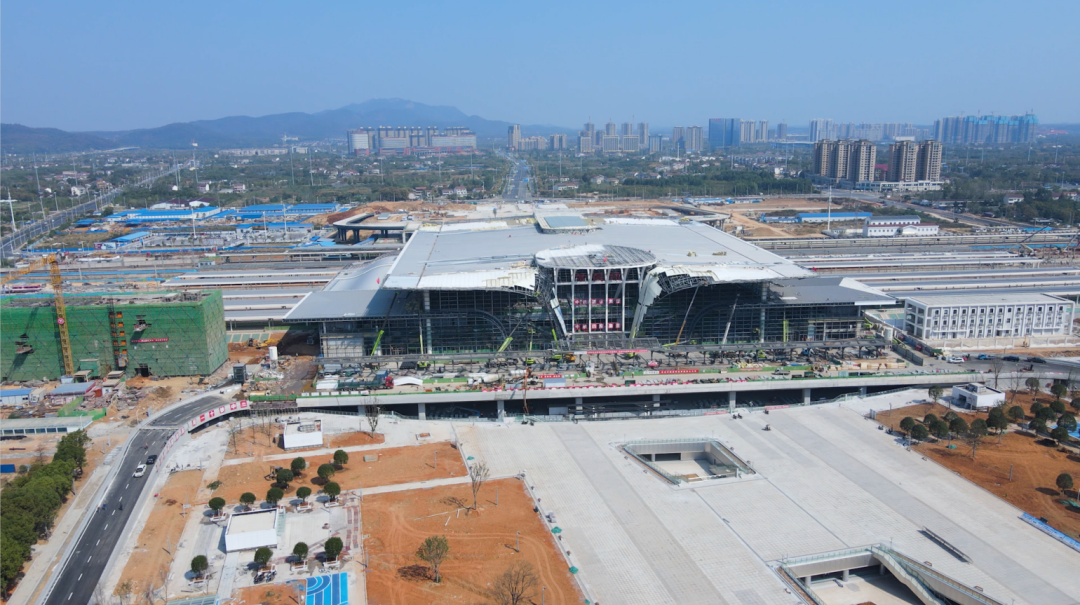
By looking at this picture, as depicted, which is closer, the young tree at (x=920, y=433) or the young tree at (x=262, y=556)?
the young tree at (x=262, y=556)

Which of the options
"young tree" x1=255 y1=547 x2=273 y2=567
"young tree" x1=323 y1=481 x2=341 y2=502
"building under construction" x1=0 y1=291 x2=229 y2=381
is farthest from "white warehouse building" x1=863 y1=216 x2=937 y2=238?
"young tree" x1=255 y1=547 x2=273 y2=567

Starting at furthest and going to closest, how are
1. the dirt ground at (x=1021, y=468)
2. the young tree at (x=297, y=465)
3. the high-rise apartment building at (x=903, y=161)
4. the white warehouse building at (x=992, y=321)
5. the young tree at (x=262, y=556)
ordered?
the high-rise apartment building at (x=903, y=161) → the white warehouse building at (x=992, y=321) → the young tree at (x=297, y=465) → the dirt ground at (x=1021, y=468) → the young tree at (x=262, y=556)

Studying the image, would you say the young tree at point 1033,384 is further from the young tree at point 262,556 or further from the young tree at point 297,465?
the young tree at point 262,556

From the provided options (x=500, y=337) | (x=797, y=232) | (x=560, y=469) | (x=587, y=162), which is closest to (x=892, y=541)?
(x=560, y=469)

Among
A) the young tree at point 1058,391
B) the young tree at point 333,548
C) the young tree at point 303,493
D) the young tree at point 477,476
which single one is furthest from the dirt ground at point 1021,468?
the young tree at point 303,493

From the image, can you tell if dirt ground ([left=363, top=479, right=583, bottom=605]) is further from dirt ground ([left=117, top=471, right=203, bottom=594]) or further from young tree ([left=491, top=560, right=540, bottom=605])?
dirt ground ([left=117, top=471, right=203, bottom=594])

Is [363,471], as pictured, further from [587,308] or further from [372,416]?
[587,308]

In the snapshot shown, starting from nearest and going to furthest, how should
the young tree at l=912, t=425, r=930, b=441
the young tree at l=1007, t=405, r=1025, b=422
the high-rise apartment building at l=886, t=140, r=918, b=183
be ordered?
the young tree at l=912, t=425, r=930, b=441
the young tree at l=1007, t=405, r=1025, b=422
the high-rise apartment building at l=886, t=140, r=918, b=183

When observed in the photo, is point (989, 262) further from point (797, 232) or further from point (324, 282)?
point (324, 282)
